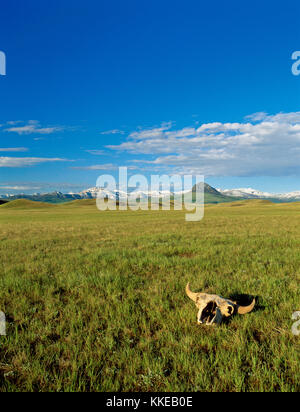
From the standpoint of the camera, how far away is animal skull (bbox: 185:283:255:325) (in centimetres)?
461

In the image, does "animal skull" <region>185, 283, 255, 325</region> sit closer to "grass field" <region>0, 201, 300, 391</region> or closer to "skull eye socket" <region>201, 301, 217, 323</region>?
"skull eye socket" <region>201, 301, 217, 323</region>

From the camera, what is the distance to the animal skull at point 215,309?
4.61 metres

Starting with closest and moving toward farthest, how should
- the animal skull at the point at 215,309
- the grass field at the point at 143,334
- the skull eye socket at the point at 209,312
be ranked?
the grass field at the point at 143,334, the animal skull at the point at 215,309, the skull eye socket at the point at 209,312

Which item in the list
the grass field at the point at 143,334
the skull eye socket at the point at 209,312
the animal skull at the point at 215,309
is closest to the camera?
the grass field at the point at 143,334

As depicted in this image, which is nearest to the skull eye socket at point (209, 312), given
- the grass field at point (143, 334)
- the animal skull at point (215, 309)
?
the animal skull at point (215, 309)

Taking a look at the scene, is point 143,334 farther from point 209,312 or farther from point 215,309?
point 215,309

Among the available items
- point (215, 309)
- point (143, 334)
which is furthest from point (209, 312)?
point (143, 334)

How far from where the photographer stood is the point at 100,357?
12.1ft

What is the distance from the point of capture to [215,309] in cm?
483

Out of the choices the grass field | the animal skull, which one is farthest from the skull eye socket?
the grass field

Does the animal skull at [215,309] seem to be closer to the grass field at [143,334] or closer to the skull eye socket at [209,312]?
the skull eye socket at [209,312]

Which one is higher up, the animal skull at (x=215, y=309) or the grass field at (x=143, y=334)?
the animal skull at (x=215, y=309)
